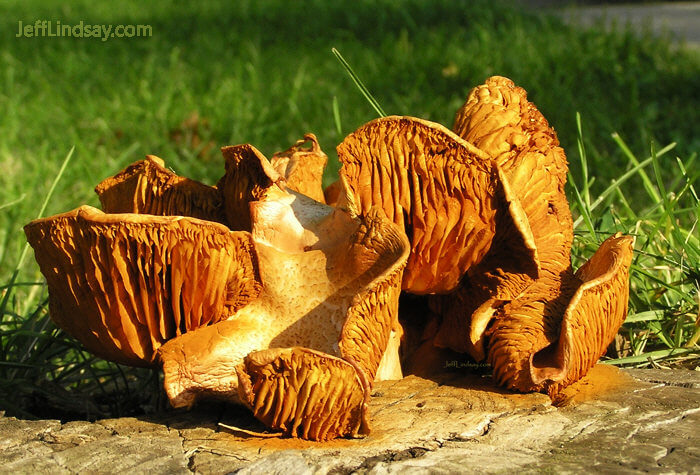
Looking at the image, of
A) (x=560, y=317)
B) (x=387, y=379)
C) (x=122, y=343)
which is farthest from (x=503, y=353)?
(x=122, y=343)

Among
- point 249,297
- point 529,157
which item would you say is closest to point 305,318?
point 249,297

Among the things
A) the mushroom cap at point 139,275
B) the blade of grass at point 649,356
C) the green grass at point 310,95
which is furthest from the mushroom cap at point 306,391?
the green grass at point 310,95

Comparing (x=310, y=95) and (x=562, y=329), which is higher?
(x=310, y=95)

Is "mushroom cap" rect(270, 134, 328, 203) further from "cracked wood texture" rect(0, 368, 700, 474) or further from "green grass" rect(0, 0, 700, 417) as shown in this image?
"green grass" rect(0, 0, 700, 417)

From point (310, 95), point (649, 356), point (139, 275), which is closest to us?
point (139, 275)

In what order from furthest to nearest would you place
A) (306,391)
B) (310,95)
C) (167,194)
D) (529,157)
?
(310,95) < (167,194) < (529,157) < (306,391)

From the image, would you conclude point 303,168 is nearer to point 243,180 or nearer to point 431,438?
point 243,180
